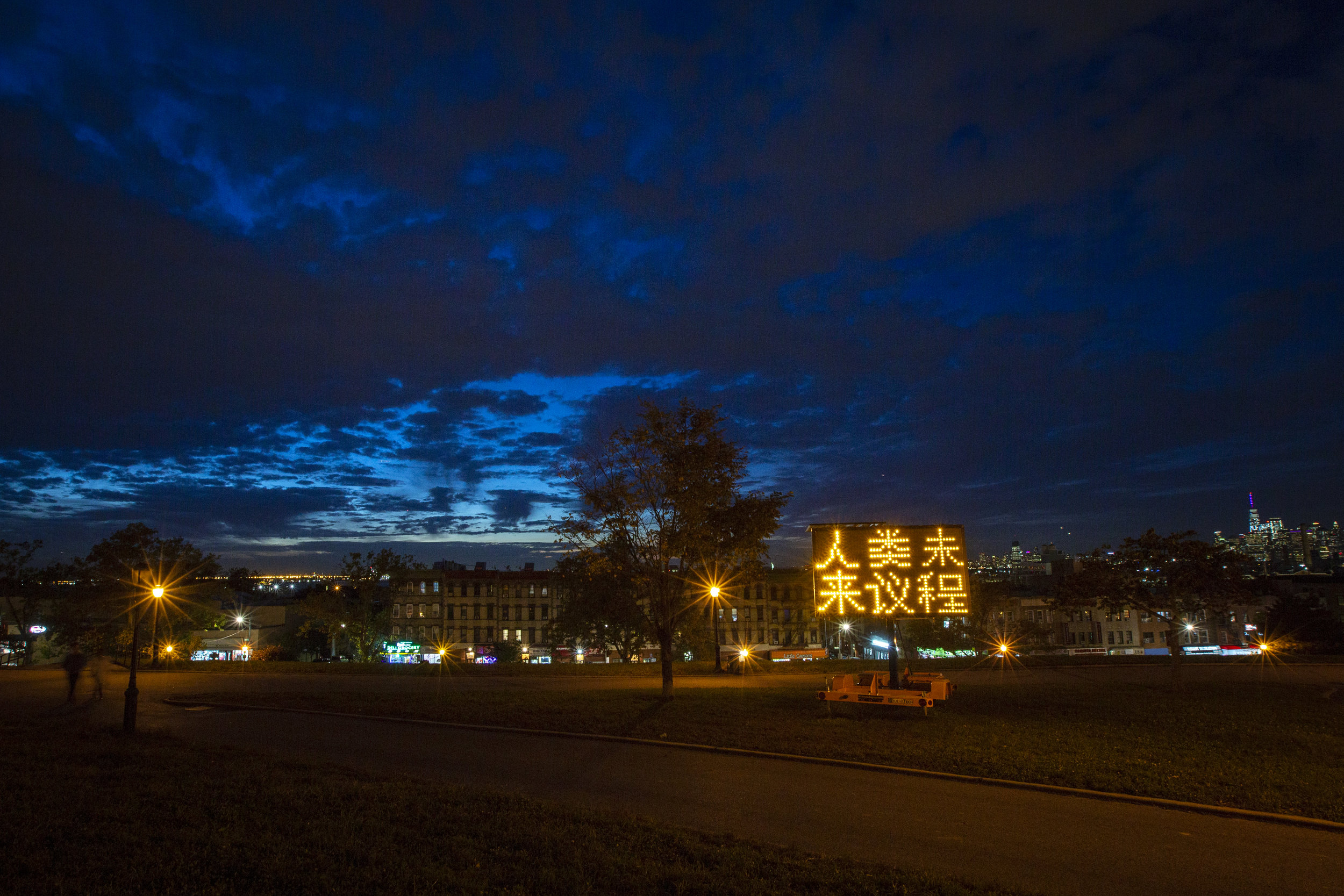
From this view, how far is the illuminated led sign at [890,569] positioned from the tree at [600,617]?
1438 cm

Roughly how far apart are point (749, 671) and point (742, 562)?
48.6 ft

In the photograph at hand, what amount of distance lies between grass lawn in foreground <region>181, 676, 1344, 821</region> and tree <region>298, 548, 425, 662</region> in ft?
86.8

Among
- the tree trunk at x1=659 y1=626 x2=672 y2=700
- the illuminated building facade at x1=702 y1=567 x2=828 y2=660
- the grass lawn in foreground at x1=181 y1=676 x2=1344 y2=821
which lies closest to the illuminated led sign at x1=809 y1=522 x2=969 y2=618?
the grass lawn in foreground at x1=181 y1=676 x2=1344 y2=821

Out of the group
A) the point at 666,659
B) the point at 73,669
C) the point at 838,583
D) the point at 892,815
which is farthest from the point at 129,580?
the point at 892,815

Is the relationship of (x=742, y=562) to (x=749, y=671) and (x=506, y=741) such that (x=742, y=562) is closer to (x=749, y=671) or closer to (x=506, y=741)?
(x=506, y=741)

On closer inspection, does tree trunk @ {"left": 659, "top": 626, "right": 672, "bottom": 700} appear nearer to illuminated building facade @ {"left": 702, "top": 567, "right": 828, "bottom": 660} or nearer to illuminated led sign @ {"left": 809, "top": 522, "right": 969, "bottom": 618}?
illuminated led sign @ {"left": 809, "top": 522, "right": 969, "bottom": 618}

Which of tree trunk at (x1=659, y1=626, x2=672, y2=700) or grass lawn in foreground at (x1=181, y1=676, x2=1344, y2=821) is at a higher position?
tree trunk at (x1=659, y1=626, x2=672, y2=700)

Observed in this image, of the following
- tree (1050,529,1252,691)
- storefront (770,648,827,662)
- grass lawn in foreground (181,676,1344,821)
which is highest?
tree (1050,529,1252,691)

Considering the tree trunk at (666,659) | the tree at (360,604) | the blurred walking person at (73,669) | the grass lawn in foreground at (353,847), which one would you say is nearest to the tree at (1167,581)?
the tree trunk at (666,659)

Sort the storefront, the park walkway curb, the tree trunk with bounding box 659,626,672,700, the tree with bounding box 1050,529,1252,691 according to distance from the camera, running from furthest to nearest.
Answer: the storefront < the tree with bounding box 1050,529,1252,691 < the tree trunk with bounding box 659,626,672,700 < the park walkway curb

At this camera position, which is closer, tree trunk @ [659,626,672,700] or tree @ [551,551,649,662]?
tree trunk @ [659,626,672,700]

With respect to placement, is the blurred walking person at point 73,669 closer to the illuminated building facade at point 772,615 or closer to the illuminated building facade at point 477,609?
the illuminated building facade at point 477,609

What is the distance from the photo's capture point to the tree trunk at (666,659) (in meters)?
21.2

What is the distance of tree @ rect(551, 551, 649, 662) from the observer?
138 feet
